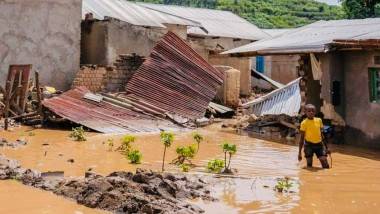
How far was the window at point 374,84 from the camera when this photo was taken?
40.8 feet

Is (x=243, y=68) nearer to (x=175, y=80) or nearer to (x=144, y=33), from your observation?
(x=144, y=33)

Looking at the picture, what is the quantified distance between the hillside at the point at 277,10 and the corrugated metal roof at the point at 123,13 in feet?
99.9

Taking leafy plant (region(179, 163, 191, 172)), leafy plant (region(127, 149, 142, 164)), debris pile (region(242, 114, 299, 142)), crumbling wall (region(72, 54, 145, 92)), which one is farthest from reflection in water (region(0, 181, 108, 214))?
crumbling wall (region(72, 54, 145, 92))

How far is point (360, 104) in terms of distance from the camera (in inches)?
503

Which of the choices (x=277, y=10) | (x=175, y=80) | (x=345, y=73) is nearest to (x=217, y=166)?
(x=345, y=73)

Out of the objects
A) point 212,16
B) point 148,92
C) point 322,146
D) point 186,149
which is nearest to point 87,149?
point 186,149

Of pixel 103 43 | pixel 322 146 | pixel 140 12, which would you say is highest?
pixel 140 12

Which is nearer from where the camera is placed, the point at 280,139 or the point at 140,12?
the point at 280,139

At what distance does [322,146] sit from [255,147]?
3.04 meters

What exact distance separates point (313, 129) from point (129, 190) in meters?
4.40

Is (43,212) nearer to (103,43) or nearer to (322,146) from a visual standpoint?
(322,146)

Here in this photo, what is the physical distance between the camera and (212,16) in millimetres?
32781

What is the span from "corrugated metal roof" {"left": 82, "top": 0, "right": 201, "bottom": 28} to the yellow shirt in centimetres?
1211

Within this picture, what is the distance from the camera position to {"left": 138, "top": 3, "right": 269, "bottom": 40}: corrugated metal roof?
95.9ft
